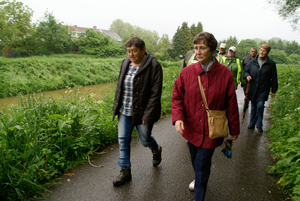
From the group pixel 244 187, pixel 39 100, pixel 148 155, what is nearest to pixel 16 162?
pixel 39 100

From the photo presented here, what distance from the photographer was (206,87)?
2.14 m

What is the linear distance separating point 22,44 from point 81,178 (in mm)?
38569

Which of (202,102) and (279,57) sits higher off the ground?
(202,102)

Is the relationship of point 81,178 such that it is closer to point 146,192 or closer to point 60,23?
point 146,192

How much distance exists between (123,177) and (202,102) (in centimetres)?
159

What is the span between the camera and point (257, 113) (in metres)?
5.02

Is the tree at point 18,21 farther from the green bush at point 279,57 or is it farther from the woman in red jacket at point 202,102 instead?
the green bush at point 279,57

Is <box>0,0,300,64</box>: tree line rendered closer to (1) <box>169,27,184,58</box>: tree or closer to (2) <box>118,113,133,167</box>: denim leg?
(1) <box>169,27,184,58</box>: tree

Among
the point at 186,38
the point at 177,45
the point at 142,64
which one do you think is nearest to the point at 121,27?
the point at 186,38

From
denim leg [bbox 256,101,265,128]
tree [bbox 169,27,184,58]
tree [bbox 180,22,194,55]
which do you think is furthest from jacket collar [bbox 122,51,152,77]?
tree [bbox 180,22,194,55]

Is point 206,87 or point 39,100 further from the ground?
point 206,87

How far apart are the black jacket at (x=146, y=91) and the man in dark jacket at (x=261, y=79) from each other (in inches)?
134

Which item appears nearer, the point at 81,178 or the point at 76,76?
the point at 81,178

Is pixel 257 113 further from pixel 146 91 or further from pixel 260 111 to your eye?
pixel 146 91
